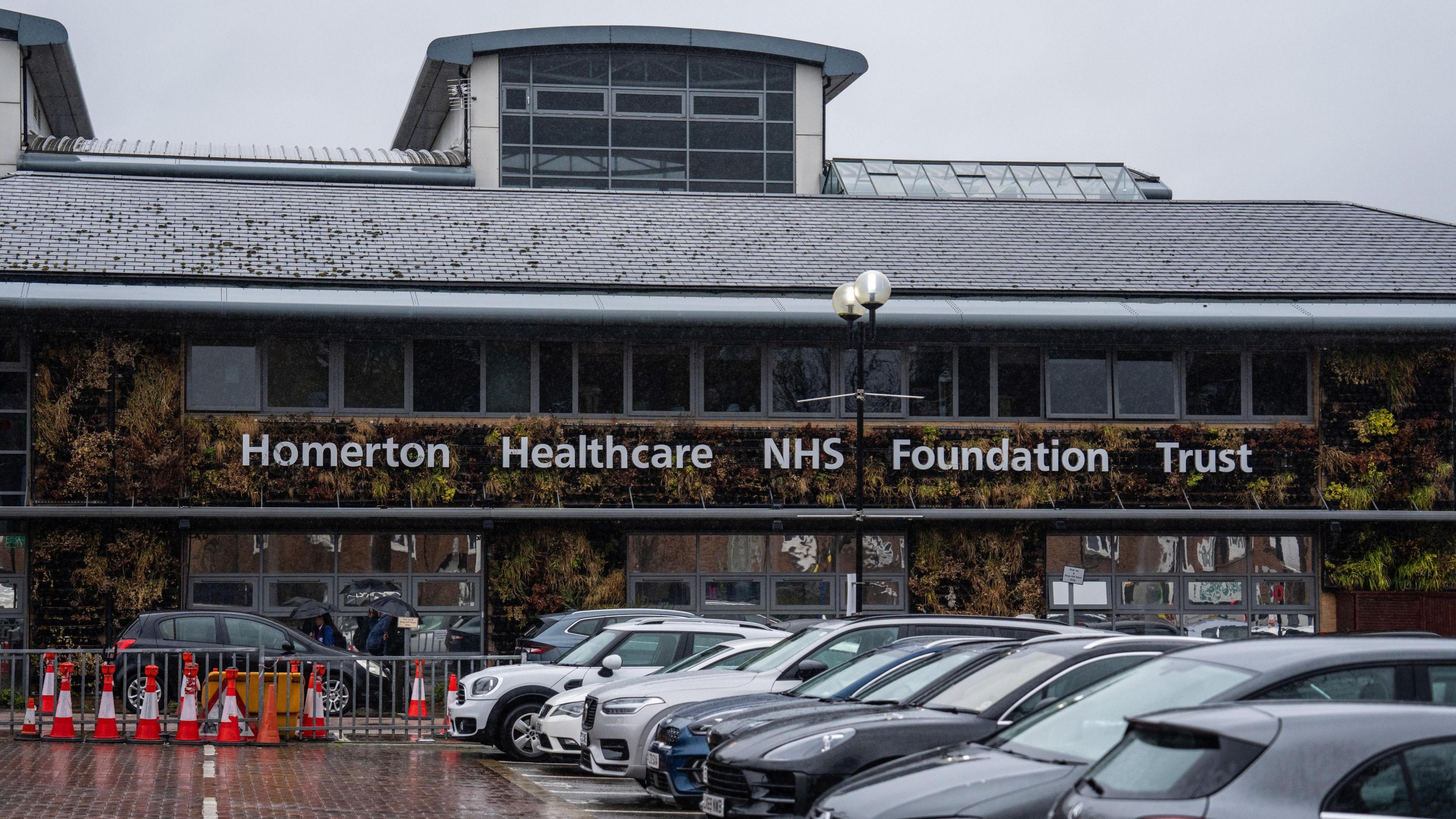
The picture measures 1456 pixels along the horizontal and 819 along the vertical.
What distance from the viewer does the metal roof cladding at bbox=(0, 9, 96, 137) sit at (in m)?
42.2

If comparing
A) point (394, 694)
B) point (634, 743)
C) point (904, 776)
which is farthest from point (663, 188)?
point (904, 776)

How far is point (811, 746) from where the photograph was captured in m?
9.59

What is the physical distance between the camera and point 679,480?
1005 inches

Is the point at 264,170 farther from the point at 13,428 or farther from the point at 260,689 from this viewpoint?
the point at 260,689

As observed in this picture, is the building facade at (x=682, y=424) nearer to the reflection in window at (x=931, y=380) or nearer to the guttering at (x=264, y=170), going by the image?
the reflection in window at (x=931, y=380)

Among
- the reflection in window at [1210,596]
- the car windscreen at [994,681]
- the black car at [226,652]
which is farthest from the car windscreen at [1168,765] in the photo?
the reflection in window at [1210,596]

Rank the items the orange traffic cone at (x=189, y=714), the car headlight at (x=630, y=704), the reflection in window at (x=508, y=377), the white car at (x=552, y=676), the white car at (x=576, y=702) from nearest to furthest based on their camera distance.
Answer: the car headlight at (x=630, y=704) < the white car at (x=576, y=702) < the white car at (x=552, y=676) < the orange traffic cone at (x=189, y=714) < the reflection in window at (x=508, y=377)

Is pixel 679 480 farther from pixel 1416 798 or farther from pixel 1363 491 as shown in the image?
pixel 1416 798

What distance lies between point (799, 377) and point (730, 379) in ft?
3.66

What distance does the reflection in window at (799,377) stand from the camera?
26109mm

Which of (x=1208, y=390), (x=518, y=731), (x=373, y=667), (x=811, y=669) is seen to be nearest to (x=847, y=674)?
(x=811, y=669)

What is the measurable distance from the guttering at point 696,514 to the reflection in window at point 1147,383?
66.3 inches

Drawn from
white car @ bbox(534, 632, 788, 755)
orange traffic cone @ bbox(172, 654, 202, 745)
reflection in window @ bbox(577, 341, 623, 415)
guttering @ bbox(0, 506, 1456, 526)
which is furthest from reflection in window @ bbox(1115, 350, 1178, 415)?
orange traffic cone @ bbox(172, 654, 202, 745)

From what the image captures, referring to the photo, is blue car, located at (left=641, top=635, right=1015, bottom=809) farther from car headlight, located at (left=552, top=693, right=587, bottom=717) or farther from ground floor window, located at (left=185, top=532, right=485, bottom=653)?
ground floor window, located at (left=185, top=532, right=485, bottom=653)
